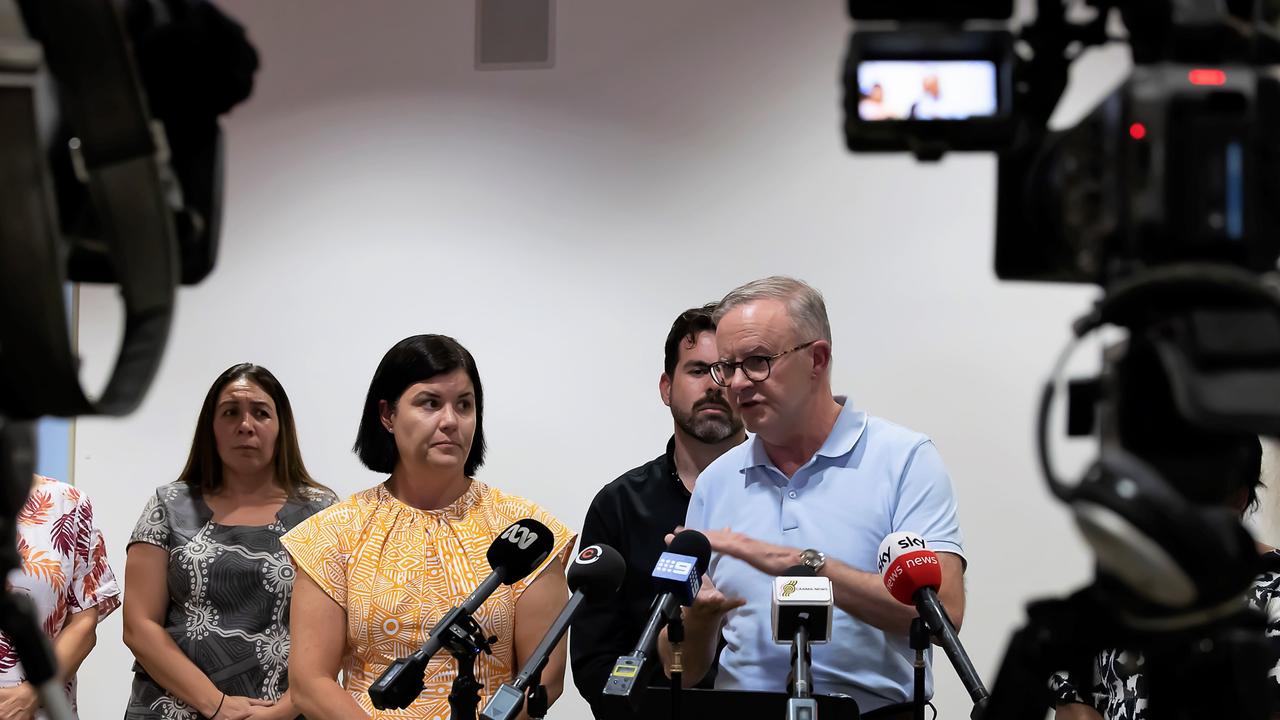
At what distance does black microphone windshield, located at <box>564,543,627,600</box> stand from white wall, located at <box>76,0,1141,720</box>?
2.41 metres

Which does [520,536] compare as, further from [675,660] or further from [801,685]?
[801,685]

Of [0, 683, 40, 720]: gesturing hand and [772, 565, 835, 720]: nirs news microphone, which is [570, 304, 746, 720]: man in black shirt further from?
[0, 683, 40, 720]: gesturing hand

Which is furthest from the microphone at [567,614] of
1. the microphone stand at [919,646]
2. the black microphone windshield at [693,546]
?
the microphone stand at [919,646]

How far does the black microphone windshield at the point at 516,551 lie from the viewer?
2252mm

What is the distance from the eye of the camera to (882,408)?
14.5 ft

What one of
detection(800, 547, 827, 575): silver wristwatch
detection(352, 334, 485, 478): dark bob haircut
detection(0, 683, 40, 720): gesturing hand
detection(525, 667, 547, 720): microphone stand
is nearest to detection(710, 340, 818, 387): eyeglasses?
detection(800, 547, 827, 575): silver wristwatch

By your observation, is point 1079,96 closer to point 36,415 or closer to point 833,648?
point 833,648

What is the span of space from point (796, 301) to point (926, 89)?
158cm

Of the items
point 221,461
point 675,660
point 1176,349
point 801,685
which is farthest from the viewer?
point 221,461

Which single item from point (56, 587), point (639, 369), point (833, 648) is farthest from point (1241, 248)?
point (639, 369)

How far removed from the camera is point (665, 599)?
2.08 m

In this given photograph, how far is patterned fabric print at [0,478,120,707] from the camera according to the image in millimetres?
3094

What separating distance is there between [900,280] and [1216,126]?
3451mm

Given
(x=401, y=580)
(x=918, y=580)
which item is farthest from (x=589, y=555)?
(x=401, y=580)
